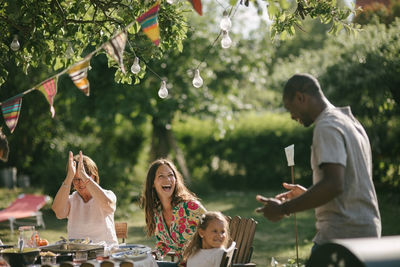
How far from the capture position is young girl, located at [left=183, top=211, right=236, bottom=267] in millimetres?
4000

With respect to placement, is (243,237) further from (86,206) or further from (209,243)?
(86,206)

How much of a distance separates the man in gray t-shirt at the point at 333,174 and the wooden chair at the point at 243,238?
1.62 metres

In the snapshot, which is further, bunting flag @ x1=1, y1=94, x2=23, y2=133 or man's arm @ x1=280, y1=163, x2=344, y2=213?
bunting flag @ x1=1, y1=94, x2=23, y2=133

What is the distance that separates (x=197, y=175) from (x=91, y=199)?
12.7 metres

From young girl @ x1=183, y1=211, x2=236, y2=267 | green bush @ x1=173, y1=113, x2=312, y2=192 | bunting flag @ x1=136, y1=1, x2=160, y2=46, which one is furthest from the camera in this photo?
green bush @ x1=173, y1=113, x2=312, y2=192

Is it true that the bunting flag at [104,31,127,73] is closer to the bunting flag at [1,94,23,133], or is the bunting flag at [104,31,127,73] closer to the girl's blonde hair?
the bunting flag at [1,94,23,133]

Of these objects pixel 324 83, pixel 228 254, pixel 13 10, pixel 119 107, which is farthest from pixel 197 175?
pixel 228 254

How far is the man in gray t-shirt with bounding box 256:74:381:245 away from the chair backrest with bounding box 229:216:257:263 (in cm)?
162

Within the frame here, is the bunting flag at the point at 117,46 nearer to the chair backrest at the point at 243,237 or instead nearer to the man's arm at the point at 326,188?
the man's arm at the point at 326,188

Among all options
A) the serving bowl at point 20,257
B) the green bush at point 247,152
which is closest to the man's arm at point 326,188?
the serving bowl at point 20,257

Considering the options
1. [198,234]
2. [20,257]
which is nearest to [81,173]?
[20,257]

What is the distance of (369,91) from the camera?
11.8 metres

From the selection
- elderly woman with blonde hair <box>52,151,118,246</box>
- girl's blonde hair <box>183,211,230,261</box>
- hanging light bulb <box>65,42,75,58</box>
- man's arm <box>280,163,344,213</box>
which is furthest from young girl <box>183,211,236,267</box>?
hanging light bulb <box>65,42,75,58</box>

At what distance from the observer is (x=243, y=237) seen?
15.9 ft
